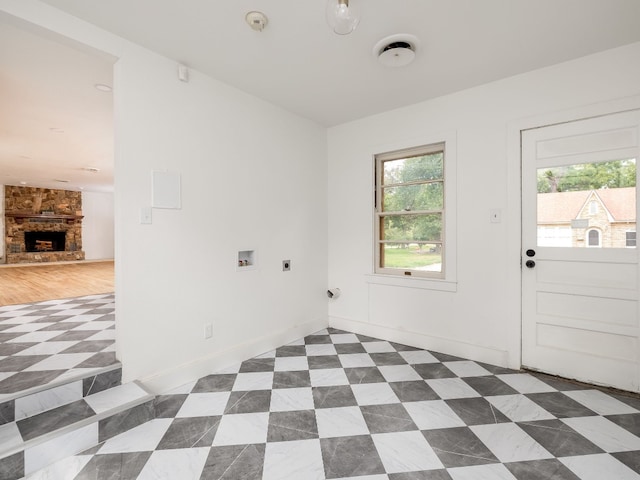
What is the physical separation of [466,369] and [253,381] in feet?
6.23

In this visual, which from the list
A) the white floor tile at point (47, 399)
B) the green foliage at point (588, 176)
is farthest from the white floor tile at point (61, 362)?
the green foliage at point (588, 176)

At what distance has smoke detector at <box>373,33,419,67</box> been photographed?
217 cm

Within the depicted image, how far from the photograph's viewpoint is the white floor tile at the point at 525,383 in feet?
7.67

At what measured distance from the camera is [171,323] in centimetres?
242

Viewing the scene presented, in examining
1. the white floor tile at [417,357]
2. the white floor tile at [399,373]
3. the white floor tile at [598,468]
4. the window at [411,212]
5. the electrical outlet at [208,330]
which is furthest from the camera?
the window at [411,212]

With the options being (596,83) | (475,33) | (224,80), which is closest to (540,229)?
(596,83)

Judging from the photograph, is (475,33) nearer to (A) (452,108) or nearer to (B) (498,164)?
(A) (452,108)

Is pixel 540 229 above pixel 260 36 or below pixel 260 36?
below

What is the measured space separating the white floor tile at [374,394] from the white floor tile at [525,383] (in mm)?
1005

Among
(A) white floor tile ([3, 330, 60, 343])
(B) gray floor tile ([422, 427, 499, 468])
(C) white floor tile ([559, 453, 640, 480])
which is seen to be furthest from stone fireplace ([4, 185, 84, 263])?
(C) white floor tile ([559, 453, 640, 480])

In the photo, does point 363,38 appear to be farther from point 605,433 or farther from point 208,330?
point 605,433

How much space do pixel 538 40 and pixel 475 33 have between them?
51 centimetres

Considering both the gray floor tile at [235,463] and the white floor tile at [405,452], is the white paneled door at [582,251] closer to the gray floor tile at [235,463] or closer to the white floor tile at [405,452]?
the white floor tile at [405,452]

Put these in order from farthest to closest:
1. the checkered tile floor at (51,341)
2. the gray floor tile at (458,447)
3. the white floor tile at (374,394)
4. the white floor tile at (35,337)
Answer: the white floor tile at (35,337) → the white floor tile at (374,394) → the checkered tile floor at (51,341) → the gray floor tile at (458,447)
